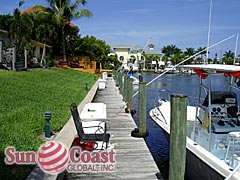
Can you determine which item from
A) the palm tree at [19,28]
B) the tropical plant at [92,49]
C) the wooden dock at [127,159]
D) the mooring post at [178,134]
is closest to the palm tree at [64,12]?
the tropical plant at [92,49]

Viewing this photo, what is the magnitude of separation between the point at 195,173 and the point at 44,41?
35.9 metres

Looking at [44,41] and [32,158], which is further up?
[44,41]

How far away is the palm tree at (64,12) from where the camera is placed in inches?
1565

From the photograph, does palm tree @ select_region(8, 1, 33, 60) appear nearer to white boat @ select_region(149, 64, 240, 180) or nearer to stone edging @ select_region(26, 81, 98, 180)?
stone edging @ select_region(26, 81, 98, 180)

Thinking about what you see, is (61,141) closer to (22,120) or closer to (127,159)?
(127,159)

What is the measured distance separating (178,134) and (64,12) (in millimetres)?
37685

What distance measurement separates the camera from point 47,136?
24.6ft

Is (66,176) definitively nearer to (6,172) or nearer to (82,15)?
(6,172)

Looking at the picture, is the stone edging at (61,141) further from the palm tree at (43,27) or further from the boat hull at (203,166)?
the palm tree at (43,27)

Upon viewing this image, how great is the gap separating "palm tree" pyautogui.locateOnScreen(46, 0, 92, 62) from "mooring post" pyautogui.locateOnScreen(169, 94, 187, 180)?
120 ft

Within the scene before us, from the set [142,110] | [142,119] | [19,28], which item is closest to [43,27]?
[19,28]

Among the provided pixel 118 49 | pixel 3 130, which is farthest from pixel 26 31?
pixel 118 49

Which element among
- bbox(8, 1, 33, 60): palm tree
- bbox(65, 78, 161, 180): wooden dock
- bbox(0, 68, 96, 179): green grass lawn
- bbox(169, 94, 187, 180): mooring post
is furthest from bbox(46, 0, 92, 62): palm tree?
bbox(169, 94, 187, 180): mooring post

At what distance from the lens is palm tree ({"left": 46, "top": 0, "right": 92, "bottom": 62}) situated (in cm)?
3975
